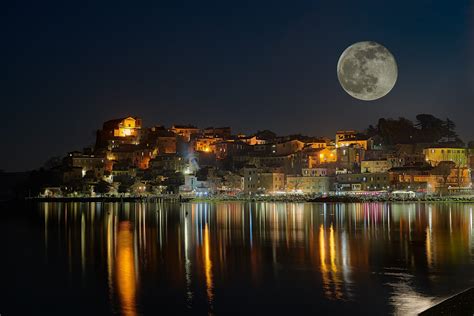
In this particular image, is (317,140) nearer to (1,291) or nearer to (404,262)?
(404,262)

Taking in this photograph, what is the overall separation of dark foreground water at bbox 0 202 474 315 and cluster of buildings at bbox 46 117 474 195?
3133cm

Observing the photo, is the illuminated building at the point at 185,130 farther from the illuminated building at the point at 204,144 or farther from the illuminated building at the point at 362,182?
the illuminated building at the point at 362,182

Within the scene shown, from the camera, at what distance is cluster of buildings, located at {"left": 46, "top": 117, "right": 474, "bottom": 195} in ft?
193

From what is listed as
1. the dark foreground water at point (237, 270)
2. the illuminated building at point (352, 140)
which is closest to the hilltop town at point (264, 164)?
the illuminated building at point (352, 140)

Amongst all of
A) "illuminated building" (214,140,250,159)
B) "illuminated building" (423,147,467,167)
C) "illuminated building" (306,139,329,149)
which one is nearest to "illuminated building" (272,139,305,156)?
"illuminated building" (306,139,329,149)

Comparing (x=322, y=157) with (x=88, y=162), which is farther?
(x=88, y=162)

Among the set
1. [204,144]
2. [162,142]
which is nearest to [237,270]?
[162,142]

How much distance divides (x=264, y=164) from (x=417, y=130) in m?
18.8

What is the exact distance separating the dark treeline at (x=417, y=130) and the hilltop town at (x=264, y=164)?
0.11 meters

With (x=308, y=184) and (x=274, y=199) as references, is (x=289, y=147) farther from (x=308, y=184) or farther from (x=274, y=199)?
(x=274, y=199)

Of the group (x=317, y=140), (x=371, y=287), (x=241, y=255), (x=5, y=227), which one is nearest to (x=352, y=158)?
(x=317, y=140)

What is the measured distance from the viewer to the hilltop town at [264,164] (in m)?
59.0

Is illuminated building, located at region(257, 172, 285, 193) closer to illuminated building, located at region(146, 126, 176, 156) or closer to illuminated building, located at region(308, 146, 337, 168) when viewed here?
illuminated building, located at region(308, 146, 337, 168)

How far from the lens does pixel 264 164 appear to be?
64.8m
